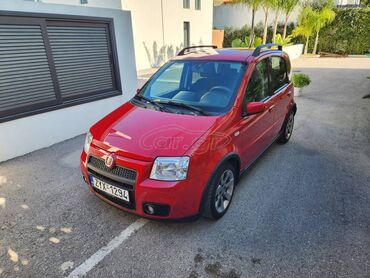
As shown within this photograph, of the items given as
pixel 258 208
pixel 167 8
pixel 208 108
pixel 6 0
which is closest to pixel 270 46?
pixel 208 108

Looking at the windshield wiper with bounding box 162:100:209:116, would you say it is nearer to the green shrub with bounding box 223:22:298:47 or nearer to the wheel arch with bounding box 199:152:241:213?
the wheel arch with bounding box 199:152:241:213

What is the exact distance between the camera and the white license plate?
2.56 metres

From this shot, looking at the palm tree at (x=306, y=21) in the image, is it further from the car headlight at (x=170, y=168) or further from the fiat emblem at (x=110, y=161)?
the fiat emblem at (x=110, y=161)

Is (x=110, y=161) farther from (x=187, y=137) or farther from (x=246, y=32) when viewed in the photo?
(x=246, y=32)

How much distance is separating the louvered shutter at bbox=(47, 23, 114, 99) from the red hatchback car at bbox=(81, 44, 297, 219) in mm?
2490

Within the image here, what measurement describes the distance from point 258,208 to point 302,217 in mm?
493

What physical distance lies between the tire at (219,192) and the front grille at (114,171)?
0.76 metres

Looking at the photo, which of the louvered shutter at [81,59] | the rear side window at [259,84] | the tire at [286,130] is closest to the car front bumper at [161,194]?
the rear side window at [259,84]

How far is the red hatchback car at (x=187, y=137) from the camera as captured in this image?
2.45m

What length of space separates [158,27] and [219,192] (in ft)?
A: 48.5

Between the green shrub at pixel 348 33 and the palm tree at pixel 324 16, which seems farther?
the green shrub at pixel 348 33

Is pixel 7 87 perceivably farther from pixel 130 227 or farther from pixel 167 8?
pixel 167 8

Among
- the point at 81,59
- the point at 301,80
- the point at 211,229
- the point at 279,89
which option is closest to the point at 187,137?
the point at 211,229

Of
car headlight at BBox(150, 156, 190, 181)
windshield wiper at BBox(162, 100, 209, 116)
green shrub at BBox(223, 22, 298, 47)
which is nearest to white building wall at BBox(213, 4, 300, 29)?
green shrub at BBox(223, 22, 298, 47)
